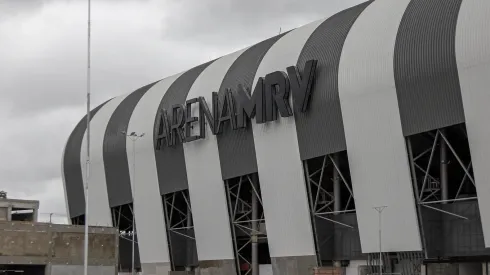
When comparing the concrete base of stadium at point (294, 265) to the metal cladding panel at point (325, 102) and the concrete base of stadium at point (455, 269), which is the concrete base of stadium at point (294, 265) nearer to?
the metal cladding panel at point (325, 102)

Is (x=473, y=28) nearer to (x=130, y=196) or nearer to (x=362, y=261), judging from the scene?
(x=362, y=261)

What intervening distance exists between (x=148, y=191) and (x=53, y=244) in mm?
17659

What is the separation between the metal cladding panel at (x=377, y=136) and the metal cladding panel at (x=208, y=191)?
15.8 meters

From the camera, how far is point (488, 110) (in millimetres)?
43625

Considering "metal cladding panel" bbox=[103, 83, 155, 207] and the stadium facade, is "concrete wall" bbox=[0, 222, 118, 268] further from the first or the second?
"metal cladding panel" bbox=[103, 83, 155, 207]

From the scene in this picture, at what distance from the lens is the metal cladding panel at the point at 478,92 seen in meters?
43.8

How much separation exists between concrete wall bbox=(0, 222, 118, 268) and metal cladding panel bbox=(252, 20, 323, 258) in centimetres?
1287

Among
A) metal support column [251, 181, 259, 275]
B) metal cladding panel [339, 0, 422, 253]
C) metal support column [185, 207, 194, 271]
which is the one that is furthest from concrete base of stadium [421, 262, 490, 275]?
Answer: metal support column [185, 207, 194, 271]

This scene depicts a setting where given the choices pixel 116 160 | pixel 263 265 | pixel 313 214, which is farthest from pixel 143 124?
pixel 313 214

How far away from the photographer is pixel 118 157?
78250 millimetres

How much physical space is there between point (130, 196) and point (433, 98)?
39.1m

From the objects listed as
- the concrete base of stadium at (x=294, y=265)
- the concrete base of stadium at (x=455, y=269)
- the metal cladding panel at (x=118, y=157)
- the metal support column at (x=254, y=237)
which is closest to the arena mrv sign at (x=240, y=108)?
the metal support column at (x=254, y=237)

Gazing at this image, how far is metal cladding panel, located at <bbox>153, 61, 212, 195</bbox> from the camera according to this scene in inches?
2724

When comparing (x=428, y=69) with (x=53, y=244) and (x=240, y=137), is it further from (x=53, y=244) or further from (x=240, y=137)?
(x=53, y=244)
